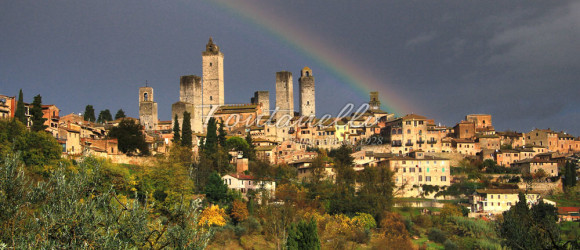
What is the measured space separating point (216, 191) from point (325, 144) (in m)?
38.8

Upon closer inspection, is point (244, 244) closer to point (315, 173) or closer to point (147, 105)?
point (315, 173)

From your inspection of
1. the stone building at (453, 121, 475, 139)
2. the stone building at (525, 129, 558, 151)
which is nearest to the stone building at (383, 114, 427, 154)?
the stone building at (453, 121, 475, 139)

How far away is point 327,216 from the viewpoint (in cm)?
4619

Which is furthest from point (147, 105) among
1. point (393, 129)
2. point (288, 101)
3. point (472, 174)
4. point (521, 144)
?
Answer: point (521, 144)

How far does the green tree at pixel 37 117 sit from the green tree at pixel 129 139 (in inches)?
320

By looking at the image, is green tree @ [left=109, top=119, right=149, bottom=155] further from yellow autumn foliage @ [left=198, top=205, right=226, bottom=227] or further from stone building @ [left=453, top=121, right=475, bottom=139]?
stone building @ [left=453, top=121, right=475, bottom=139]

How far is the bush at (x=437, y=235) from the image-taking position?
1812 inches

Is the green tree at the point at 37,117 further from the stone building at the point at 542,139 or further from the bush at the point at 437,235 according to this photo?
the stone building at the point at 542,139

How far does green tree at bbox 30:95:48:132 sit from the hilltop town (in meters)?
1.64

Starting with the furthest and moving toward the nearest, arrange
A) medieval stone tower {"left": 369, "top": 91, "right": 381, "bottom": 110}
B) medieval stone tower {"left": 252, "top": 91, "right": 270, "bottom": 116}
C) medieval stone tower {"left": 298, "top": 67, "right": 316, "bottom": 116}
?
1. medieval stone tower {"left": 369, "top": 91, "right": 381, "bottom": 110}
2. medieval stone tower {"left": 298, "top": 67, "right": 316, "bottom": 116}
3. medieval stone tower {"left": 252, "top": 91, "right": 270, "bottom": 116}

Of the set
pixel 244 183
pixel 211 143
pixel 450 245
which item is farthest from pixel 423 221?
pixel 211 143

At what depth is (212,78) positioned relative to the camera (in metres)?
Result: 88.1

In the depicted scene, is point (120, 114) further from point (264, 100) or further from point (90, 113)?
point (264, 100)

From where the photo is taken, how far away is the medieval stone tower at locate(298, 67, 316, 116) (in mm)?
92625
